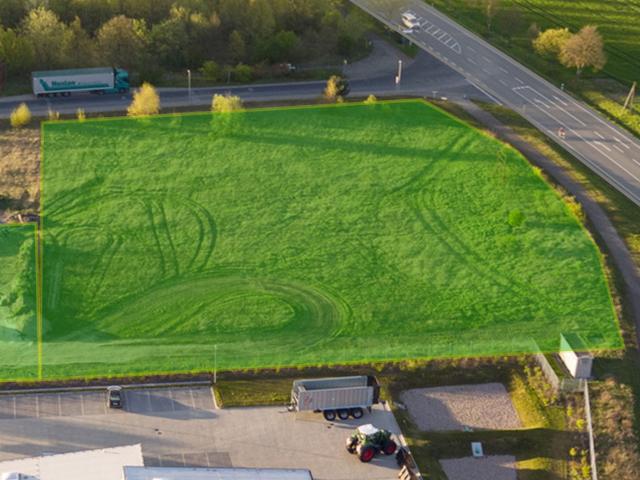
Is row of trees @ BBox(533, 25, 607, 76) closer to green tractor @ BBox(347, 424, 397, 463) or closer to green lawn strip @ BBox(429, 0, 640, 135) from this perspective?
green lawn strip @ BBox(429, 0, 640, 135)

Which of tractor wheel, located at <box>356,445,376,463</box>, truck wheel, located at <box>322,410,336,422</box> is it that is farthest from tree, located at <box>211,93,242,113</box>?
tractor wheel, located at <box>356,445,376,463</box>

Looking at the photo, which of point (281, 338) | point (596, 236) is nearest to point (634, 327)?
point (596, 236)

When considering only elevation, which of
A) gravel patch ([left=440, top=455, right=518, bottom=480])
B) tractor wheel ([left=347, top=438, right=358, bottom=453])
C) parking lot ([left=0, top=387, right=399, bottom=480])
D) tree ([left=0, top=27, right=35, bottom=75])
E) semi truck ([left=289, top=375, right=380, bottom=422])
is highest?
tree ([left=0, top=27, right=35, bottom=75])

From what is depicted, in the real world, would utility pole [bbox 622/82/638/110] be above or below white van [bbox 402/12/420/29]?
below

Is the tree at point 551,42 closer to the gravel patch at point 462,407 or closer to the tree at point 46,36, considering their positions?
the tree at point 46,36

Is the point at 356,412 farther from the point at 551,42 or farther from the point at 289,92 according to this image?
the point at 551,42

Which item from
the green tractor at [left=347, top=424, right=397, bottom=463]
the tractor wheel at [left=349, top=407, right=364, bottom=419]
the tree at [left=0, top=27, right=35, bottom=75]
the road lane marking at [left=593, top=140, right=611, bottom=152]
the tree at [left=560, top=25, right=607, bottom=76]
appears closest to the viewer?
the green tractor at [left=347, top=424, right=397, bottom=463]

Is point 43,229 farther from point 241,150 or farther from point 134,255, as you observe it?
point 241,150

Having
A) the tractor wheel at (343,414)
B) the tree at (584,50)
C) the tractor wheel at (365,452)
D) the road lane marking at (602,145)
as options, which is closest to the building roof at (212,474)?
the tractor wheel at (365,452)
